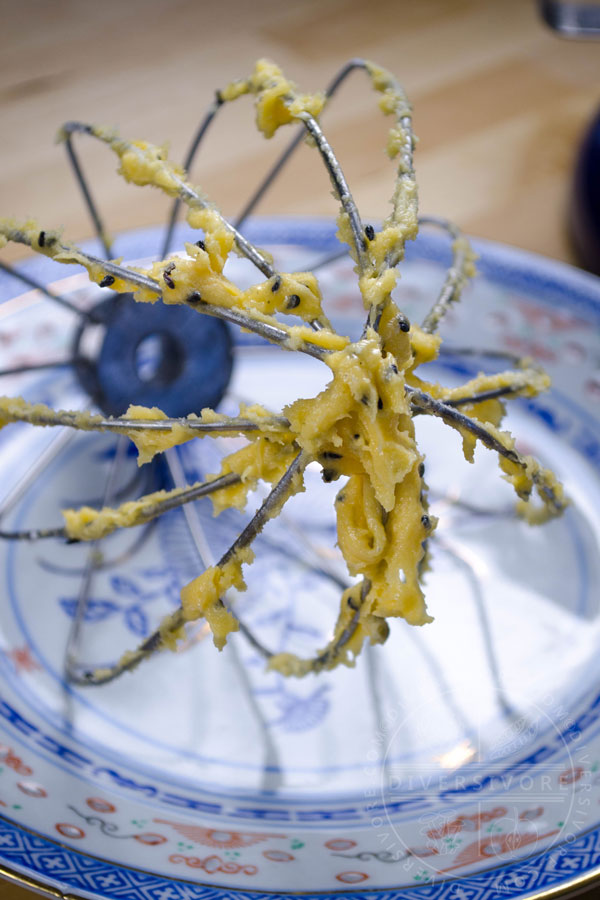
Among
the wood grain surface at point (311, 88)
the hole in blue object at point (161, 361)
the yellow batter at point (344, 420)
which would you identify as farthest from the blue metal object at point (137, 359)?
the wood grain surface at point (311, 88)

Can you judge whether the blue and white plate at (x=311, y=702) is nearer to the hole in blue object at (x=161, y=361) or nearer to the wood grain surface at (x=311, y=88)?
the hole in blue object at (x=161, y=361)

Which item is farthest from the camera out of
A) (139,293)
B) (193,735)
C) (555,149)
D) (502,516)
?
(555,149)

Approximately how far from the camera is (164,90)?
103cm

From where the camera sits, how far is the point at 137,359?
0.56 meters

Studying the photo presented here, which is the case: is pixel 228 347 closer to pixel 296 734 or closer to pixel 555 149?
pixel 296 734

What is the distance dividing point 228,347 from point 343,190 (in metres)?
0.19

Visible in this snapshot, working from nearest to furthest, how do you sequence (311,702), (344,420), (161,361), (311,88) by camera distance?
(344,420) < (311,702) < (161,361) < (311,88)

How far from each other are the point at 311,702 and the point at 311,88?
710mm

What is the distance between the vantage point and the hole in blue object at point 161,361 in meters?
0.57

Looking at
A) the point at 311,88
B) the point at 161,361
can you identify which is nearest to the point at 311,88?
the point at 311,88

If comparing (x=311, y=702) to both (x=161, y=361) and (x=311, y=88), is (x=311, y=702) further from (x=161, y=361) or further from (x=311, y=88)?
(x=311, y=88)

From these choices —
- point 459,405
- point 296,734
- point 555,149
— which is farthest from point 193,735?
point 555,149

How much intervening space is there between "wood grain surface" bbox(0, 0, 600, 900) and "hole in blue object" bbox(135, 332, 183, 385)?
225mm

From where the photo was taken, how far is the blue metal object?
0.55m
